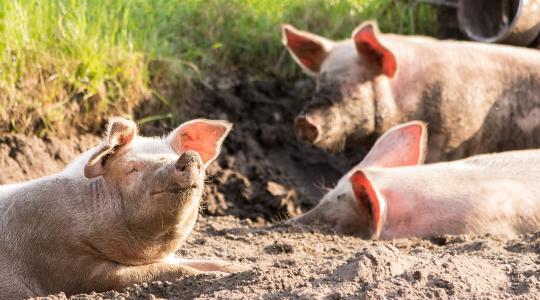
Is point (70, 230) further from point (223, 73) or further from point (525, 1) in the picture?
point (525, 1)

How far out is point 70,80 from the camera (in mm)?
7094

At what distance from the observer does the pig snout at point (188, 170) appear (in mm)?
4227

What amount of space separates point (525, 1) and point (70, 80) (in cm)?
342

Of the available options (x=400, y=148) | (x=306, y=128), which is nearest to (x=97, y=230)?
(x=400, y=148)

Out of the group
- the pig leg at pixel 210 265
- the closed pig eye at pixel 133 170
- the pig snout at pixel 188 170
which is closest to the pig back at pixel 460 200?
the pig leg at pixel 210 265

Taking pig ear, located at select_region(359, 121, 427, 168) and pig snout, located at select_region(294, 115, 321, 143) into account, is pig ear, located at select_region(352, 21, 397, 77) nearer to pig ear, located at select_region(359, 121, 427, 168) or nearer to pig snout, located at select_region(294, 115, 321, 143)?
pig snout, located at select_region(294, 115, 321, 143)

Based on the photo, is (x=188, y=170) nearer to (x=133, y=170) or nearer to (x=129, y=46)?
(x=133, y=170)

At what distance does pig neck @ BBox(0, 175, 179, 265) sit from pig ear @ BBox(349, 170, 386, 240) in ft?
5.05

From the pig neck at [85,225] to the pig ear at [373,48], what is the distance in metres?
3.17

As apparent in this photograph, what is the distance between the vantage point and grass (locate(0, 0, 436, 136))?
6.93 metres

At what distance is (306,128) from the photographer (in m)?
7.72

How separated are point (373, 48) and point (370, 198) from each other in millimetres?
1846

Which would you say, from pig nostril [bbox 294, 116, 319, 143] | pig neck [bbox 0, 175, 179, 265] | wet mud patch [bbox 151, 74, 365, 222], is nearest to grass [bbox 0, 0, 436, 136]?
wet mud patch [bbox 151, 74, 365, 222]

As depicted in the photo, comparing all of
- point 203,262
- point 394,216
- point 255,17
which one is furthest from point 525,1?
point 203,262
